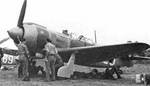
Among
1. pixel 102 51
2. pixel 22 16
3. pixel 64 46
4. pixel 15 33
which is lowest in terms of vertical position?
pixel 102 51

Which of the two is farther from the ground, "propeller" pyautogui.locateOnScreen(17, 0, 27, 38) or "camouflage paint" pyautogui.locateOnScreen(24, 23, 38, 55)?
"propeller" pyautogui.locateOnScreen(17, 0, 27, 38)

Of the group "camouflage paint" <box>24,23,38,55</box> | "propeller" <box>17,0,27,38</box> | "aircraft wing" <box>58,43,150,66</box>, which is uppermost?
"propeller" <box>17,0,27,38</box>

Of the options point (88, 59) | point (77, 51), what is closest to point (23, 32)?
point (77, 51)

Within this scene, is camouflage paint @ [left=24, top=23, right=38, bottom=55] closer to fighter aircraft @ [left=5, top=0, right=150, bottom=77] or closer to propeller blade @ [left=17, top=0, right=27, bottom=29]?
fighter aircraft @ [left=5, top=0, right=150, bottom=77]

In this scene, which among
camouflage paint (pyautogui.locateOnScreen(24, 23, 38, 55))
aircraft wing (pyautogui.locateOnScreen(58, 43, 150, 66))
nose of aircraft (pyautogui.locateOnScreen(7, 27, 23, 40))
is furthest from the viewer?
camouflage paint (pyautogui.locateOnScreen(24, 23, 38, 55))

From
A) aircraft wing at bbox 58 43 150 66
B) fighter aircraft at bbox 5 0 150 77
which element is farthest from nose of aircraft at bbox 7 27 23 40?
aircraft wing at bbox 58 43 150 66

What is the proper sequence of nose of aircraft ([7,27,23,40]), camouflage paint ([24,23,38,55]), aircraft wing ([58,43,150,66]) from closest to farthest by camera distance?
aircraft wing ([58,43,150,66]) < nose of aircraft ([7,27,23,40]) < camouflage paint ([24,23,38,55])

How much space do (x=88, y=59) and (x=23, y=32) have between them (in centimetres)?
386

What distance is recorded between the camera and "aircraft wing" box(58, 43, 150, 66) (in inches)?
412

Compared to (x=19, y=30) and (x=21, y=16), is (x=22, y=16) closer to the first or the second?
(x=21, y=16)

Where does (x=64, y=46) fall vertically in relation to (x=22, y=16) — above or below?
below

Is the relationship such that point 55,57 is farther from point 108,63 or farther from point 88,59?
point 108,63

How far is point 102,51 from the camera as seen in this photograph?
1157 centimetres

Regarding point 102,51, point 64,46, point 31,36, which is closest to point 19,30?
point 31,36
